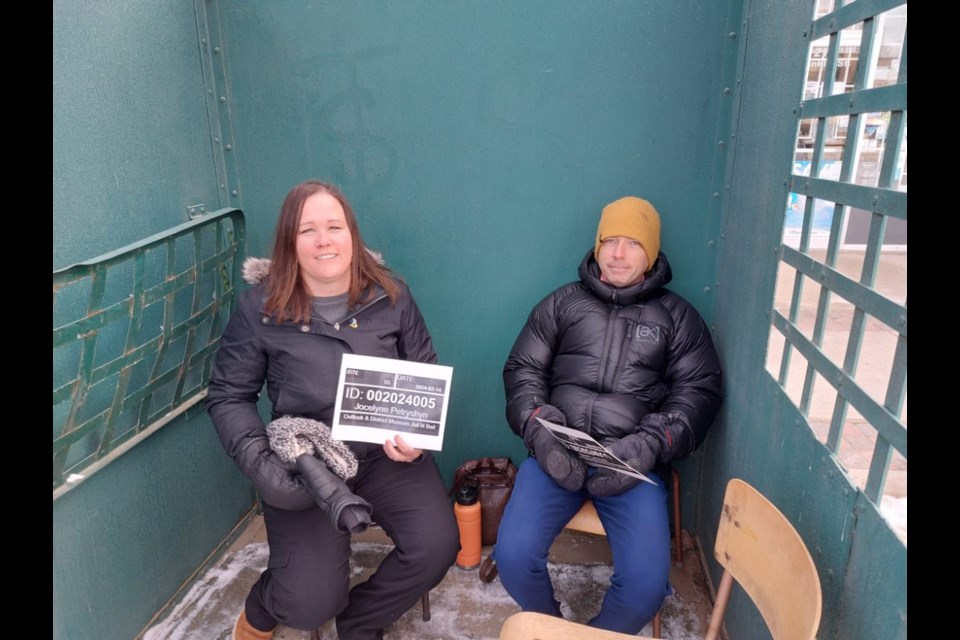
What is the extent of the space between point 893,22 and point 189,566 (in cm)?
292

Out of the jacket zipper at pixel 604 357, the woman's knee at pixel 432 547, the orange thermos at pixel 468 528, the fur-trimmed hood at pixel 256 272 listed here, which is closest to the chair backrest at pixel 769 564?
the jacket zipper at pixel 604 357

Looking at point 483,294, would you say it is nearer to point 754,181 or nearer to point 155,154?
point 754,181

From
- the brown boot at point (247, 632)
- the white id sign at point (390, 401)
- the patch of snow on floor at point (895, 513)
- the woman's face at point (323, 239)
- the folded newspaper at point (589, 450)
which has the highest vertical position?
the woman's face at point (323, 239)

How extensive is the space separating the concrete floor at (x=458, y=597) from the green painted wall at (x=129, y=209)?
13 centimetres

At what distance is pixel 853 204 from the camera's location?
1.29 meters

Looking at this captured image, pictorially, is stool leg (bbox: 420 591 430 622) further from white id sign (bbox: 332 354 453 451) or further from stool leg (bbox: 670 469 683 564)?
stool leg (bbox: 670 469 683 564)

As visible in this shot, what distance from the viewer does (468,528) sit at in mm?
2553

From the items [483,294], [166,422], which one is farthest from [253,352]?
[483,294]

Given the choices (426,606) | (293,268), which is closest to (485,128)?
(293,268)

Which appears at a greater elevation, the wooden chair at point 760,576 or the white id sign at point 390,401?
the white id sign at point 390,401

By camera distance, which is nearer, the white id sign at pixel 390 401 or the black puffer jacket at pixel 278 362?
the white id sign at pixel 390 401

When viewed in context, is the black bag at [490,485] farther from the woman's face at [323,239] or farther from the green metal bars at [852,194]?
the green metal bars at [852,194]

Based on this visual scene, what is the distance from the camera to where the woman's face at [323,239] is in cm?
201

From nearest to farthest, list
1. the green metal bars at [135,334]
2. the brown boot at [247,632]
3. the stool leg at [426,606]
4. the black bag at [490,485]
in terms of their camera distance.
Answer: the green metal bars at [135,334], the brown boot at [247,632], the stool leg at [426,606], the black bag at [490,485]
